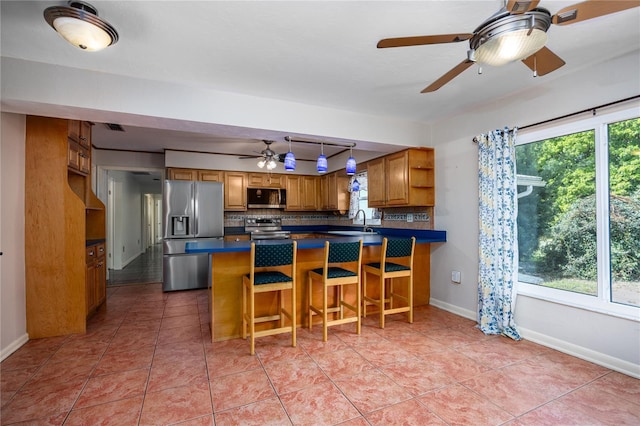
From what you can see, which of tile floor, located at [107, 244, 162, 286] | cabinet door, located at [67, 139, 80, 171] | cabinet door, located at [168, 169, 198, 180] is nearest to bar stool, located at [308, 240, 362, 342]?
cabinet door, located at [67, 139, 80, 171]

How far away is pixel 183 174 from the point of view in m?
5.48

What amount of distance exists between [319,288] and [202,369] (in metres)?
1.43

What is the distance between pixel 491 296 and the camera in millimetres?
3143

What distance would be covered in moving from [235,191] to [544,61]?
16.7ft

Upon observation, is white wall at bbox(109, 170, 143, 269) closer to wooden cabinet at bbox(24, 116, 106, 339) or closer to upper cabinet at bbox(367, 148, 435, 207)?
wooden cabinet at bbox(24, 116, 106, 339)

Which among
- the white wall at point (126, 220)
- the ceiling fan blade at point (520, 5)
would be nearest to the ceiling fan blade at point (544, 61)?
the ceiling fan blade at point (520, 5)

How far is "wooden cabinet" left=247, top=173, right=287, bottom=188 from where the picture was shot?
6004mm

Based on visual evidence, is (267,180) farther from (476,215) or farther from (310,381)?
(310,381)

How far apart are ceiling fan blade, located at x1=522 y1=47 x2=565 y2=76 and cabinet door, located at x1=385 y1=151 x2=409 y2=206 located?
209cm

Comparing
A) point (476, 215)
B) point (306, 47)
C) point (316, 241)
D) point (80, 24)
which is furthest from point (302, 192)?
point (80, 24)

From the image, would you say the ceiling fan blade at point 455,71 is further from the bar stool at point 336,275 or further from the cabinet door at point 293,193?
the cabinet door at point 293,193

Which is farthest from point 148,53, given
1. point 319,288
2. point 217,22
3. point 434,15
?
point 319,288

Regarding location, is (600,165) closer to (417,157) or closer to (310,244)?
(417,157)

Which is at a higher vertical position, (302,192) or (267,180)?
(267,180)
